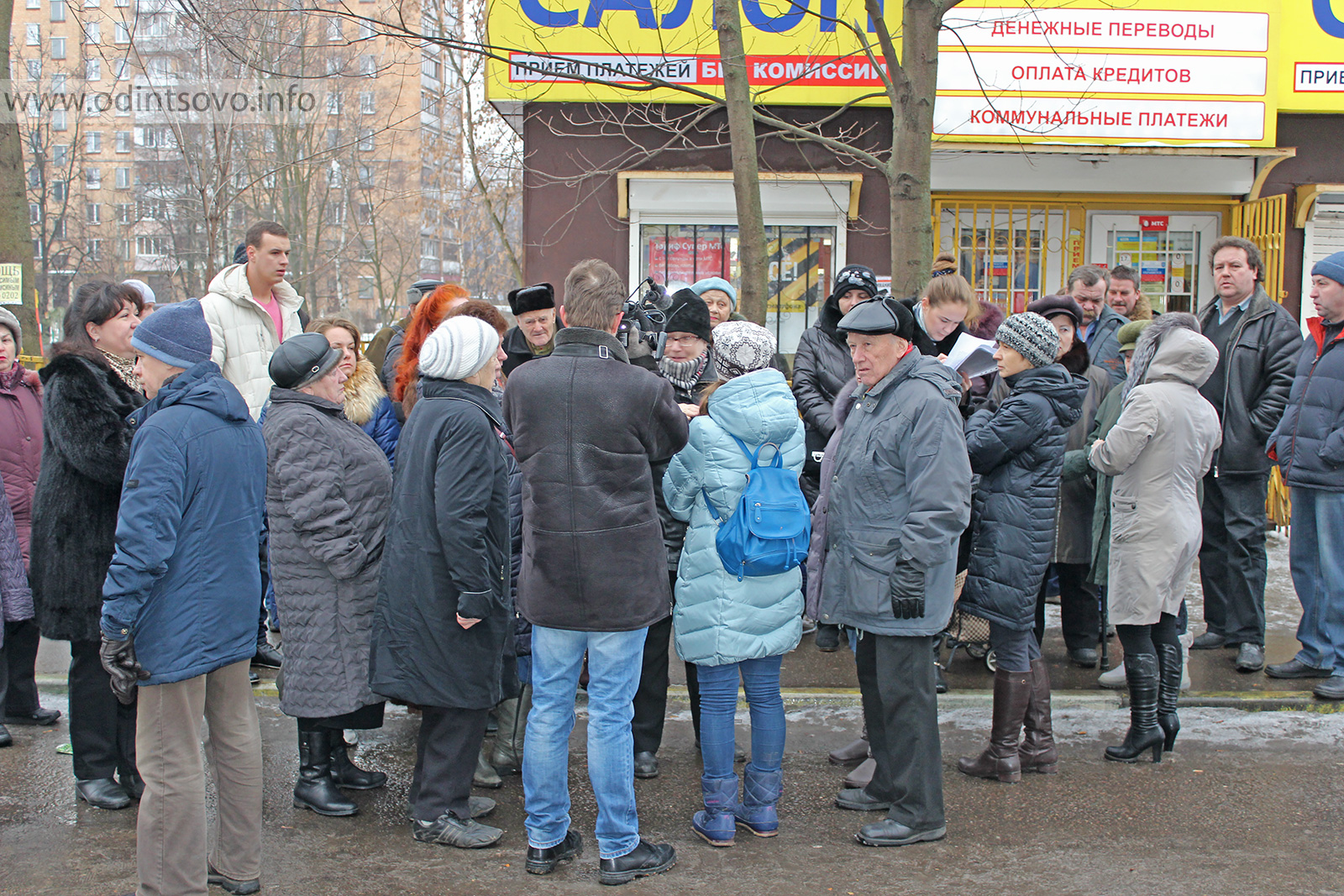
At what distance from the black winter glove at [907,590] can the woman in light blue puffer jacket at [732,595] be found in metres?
0.37

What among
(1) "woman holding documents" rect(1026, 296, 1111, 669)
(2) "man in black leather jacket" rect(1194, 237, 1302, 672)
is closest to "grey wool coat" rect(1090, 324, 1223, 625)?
(1) "woman holding documents" rect(1026, 296, 1111, 669)

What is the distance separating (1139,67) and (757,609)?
7.60 metres

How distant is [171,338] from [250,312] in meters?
2.80

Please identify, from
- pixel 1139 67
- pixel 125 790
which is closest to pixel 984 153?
pixel 1139 67

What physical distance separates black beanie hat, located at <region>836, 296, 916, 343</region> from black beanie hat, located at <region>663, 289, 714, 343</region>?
0.51 m

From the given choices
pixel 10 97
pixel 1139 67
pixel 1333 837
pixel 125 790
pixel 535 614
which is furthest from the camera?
pixel 1139 67

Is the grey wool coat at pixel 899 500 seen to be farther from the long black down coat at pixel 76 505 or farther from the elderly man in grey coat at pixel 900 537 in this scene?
the long black down coat at pixel 76 505

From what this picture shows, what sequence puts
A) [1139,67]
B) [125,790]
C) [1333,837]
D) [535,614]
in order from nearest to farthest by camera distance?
[535,614]
[1333,837]
[125,790]
[1139,67]

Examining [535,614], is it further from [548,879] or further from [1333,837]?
[1333,837]

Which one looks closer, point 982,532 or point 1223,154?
point 982,532

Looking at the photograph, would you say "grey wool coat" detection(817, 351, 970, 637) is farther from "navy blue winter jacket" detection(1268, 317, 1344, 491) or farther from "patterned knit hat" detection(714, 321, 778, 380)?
"navy blue winter jacket" detection(1268, 317, 1344, 491)

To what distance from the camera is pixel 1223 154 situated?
31.3 feet

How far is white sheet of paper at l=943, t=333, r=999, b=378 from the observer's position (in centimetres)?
554

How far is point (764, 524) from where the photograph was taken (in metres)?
3.73
